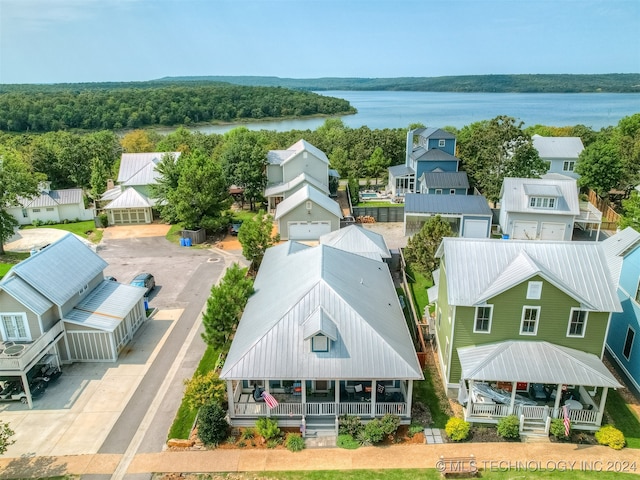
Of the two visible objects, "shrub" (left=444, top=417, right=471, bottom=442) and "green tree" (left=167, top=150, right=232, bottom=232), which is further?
"green tree" (left=167, top=150, right=232, bottom=232)

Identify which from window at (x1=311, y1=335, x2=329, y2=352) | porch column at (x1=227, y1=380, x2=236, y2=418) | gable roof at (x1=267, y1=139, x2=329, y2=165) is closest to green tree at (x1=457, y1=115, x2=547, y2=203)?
gable roof at (x1=267, y1=139, x2=329, y2=165)

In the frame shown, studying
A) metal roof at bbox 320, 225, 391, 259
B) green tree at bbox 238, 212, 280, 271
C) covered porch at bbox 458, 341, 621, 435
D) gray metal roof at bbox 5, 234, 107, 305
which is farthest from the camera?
green tree at bbox 238, 212, 280, 271

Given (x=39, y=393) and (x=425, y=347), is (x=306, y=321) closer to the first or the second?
(x=425, y=347)

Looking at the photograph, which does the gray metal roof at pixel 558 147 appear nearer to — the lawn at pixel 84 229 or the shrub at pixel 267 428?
the shrub at pixel 267 428

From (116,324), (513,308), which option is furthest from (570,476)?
(116,324)

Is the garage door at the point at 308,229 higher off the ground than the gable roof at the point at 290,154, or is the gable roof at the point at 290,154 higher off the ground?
the gable roof at the point at 290,154

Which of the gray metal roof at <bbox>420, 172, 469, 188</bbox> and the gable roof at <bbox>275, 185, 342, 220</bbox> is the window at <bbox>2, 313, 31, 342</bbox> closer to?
the gable roof at <bbox>275, 185, 342, 220</bbox>

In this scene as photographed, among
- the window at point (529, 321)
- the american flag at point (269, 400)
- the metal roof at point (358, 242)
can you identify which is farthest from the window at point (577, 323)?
the metal roof at point (358, 242)
